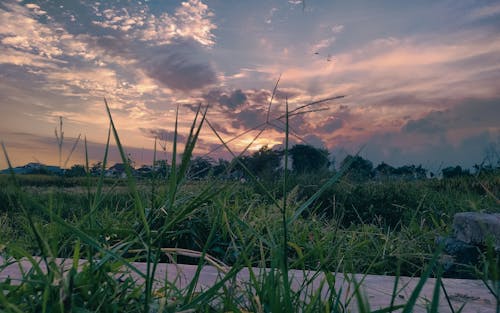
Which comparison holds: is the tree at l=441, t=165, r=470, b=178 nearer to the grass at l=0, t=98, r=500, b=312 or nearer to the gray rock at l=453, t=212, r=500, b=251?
the grass at l=0, t=98, r=500, b=312

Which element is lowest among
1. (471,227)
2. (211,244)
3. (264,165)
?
(211,244)

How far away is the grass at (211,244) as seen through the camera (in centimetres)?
124

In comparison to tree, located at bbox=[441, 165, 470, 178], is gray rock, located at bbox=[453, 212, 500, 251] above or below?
below

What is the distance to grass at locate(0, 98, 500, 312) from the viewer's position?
1.24 m

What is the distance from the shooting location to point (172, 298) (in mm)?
1657

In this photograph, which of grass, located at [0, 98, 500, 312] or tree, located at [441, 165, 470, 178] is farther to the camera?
tree, located at [441, 165, 470, 178]

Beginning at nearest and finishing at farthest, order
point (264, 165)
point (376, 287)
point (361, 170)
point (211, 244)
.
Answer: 1. point (376, 287)
2. point (211, 244)
3. point (264, 165)
4. point (361, 170)

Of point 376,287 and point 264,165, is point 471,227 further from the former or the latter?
point 264,165

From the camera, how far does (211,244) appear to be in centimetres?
388

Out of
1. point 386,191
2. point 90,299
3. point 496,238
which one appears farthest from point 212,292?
Answer: point 386,191

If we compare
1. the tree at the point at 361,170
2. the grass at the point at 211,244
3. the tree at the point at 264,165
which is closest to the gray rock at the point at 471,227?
the grass at the point at 211,244

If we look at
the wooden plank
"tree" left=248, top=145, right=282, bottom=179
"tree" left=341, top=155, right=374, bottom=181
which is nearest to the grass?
the wooden plank

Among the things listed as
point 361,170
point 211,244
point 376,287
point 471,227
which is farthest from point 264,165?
point 376,287

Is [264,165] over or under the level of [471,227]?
over
